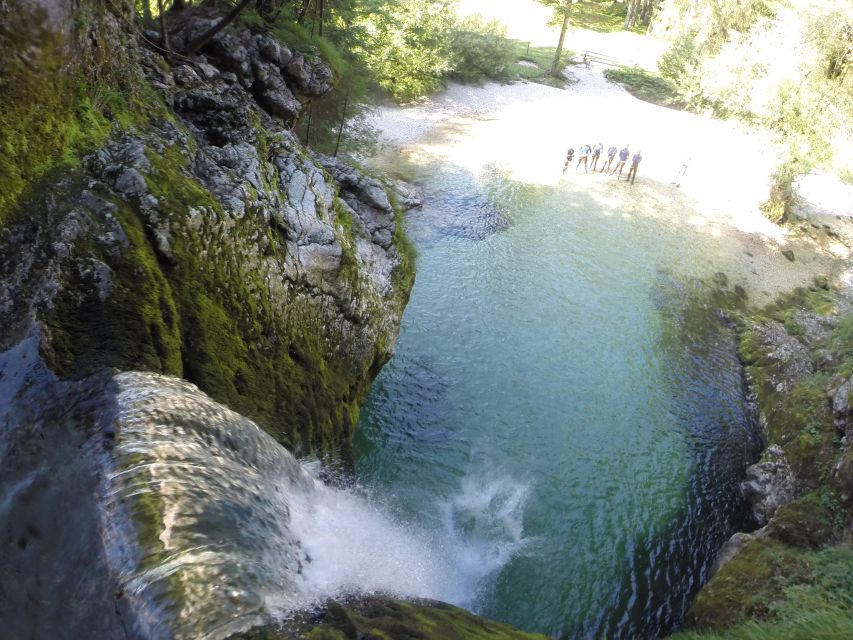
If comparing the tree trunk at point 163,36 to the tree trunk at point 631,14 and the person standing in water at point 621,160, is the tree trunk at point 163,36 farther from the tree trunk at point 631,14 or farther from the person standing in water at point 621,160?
the tree trunk at point 631,14

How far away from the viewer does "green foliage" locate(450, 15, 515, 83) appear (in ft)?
113

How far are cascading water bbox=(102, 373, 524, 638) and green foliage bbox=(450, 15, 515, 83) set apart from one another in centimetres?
3185

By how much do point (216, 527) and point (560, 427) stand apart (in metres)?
8.82

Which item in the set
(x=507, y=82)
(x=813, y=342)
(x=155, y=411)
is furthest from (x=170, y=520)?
(x=507, y=82)

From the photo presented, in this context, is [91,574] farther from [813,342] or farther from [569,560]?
[813,342]

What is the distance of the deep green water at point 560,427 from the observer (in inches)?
355

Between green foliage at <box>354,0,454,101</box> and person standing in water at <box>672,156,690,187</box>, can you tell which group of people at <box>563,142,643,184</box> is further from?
green foliage at <box>354,0,454,101</box>

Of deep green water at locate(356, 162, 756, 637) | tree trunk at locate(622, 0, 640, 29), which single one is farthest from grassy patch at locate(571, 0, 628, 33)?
deep green water at locate(356, 162, 756, 637)

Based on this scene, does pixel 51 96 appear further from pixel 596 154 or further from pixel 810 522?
pixel 596 154

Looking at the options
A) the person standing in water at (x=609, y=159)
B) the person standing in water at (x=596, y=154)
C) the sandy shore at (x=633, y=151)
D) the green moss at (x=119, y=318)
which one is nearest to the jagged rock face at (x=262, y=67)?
the green moss at (x=119, y=318)

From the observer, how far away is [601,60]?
4450 centimetres

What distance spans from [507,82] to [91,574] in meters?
37.8

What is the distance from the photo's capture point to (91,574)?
3.69m

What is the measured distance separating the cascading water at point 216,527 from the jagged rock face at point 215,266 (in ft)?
2.66
